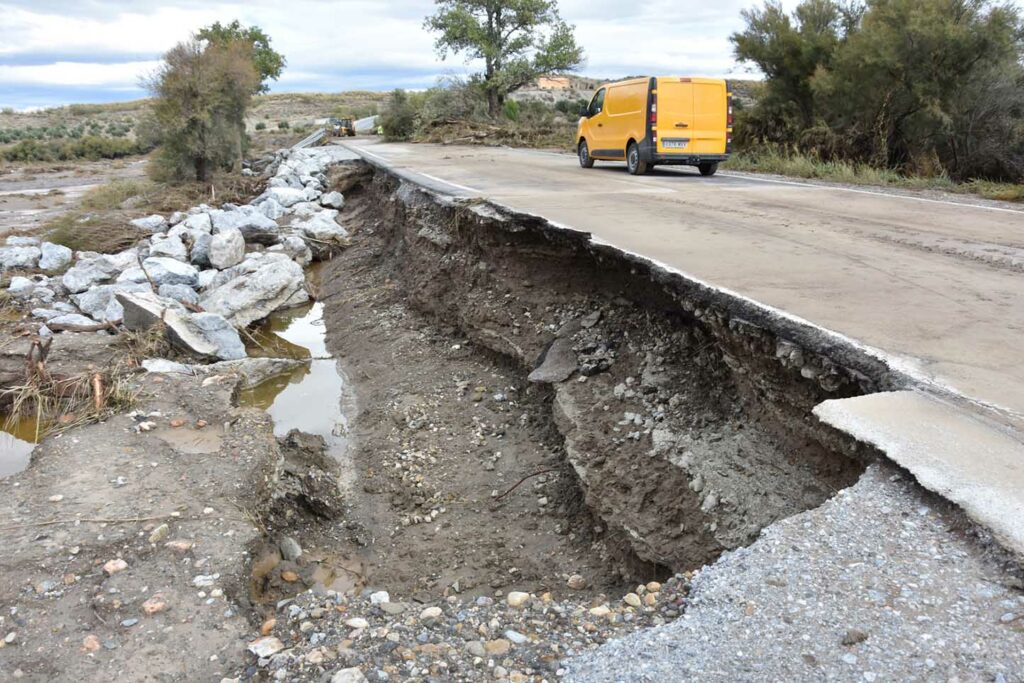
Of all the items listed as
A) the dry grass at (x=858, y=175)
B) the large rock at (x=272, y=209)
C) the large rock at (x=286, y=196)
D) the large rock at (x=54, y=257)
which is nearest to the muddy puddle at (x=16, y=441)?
the large rock at (x=54, y=257)

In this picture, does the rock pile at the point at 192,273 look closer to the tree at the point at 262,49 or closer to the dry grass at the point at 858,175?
the dry grass at the point at 858,175

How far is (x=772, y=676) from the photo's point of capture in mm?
2352

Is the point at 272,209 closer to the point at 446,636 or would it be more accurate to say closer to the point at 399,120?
the point at 446,636

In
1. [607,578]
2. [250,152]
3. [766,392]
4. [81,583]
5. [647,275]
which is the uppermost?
[250,152]

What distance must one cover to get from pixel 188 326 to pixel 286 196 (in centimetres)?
851

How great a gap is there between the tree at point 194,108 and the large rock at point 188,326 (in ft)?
43.4

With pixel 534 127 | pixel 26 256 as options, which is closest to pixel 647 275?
pixel 26 256

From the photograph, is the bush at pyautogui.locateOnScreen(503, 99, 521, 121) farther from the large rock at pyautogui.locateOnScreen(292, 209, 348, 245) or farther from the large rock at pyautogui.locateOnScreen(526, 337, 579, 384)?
the large rock at pyautogui.locateOnScreen(526, 337, 579, 384)

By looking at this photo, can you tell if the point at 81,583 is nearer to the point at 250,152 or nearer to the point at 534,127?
the point at 534,127

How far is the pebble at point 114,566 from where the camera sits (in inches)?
161

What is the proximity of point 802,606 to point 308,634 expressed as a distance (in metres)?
2.23

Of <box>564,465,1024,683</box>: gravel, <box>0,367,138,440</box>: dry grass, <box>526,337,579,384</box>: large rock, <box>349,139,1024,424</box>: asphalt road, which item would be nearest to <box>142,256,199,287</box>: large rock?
<box>0,367,138,440</box>: dry grass

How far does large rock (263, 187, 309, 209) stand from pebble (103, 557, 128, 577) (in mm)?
13178

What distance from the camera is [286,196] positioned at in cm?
1677
